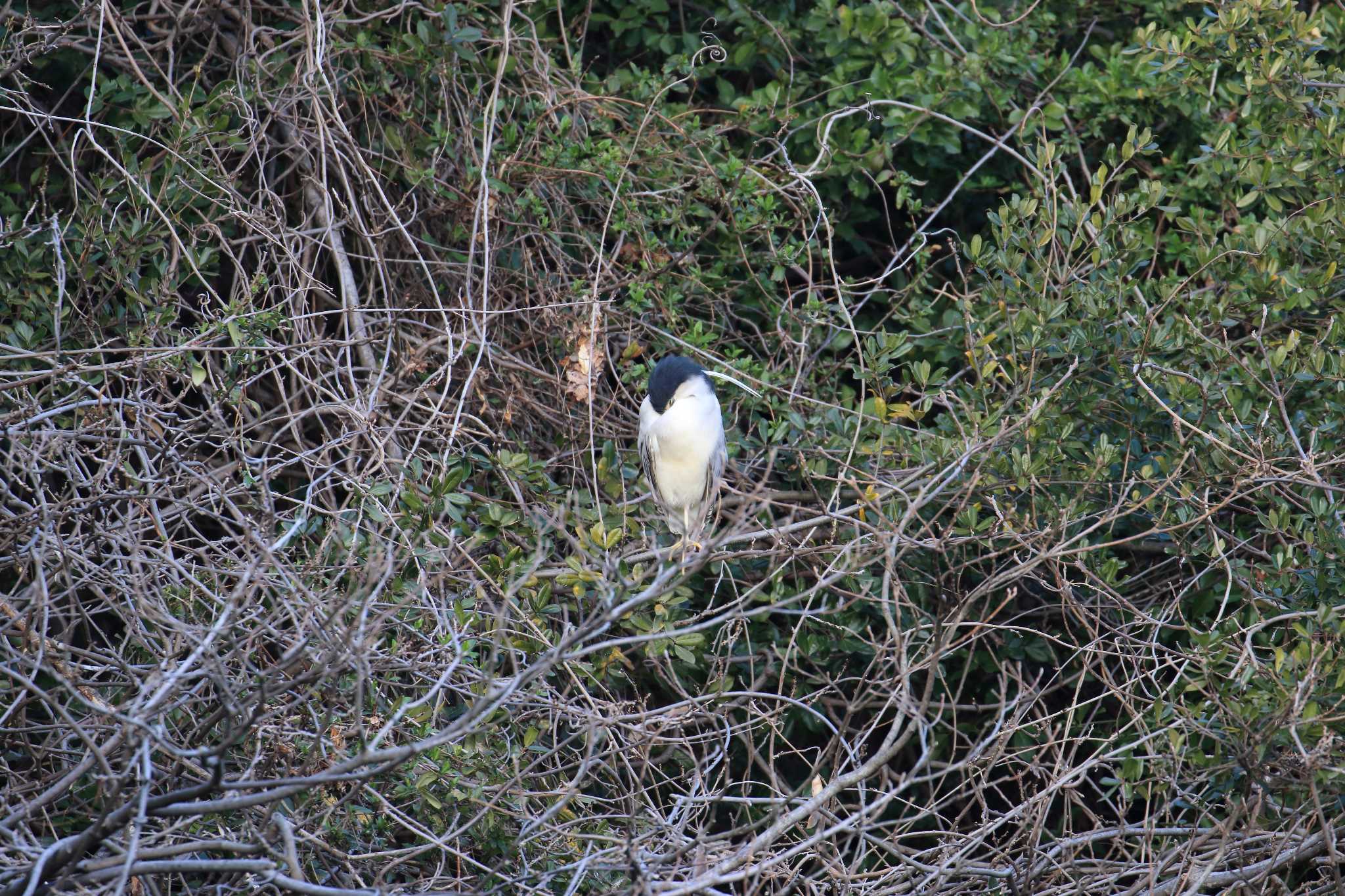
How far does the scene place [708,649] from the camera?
155 inches

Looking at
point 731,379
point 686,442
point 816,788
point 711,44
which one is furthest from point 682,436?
point 711,44

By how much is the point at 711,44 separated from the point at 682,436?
1.69 meters

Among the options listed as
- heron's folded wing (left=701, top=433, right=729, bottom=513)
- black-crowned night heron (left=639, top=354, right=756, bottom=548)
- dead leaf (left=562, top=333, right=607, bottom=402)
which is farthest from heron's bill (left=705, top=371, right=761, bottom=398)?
dead leaf (left=562, top=333, right=607, bottom=402)

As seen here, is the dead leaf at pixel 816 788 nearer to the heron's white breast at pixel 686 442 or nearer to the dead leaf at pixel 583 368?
the heron's white breast at pixel 686 442

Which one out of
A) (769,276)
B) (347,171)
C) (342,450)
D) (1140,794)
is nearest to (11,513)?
(342,450)

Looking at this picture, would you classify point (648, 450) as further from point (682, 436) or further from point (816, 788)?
point (816, 788)

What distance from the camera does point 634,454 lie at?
13.2 feet

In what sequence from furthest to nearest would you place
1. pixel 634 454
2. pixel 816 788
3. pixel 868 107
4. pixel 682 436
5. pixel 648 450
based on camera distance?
pixel 868 107 < pixel 634 454 < pixel 648 450 < pixel 682 436 < pixel 816 788

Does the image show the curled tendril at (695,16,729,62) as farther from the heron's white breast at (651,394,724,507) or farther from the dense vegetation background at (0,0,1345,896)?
the heron's white breast at (651,394,724,507)

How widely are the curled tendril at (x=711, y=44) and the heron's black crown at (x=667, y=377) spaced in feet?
3.95

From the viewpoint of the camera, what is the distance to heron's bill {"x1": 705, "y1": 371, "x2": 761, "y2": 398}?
12.1ft

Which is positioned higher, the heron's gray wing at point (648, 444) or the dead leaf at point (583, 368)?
the dead leaf at point (583, 368)

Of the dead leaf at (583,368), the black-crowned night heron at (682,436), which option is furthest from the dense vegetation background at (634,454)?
the black-crowned night heron at (682,436)

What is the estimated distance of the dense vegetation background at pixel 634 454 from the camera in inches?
105
